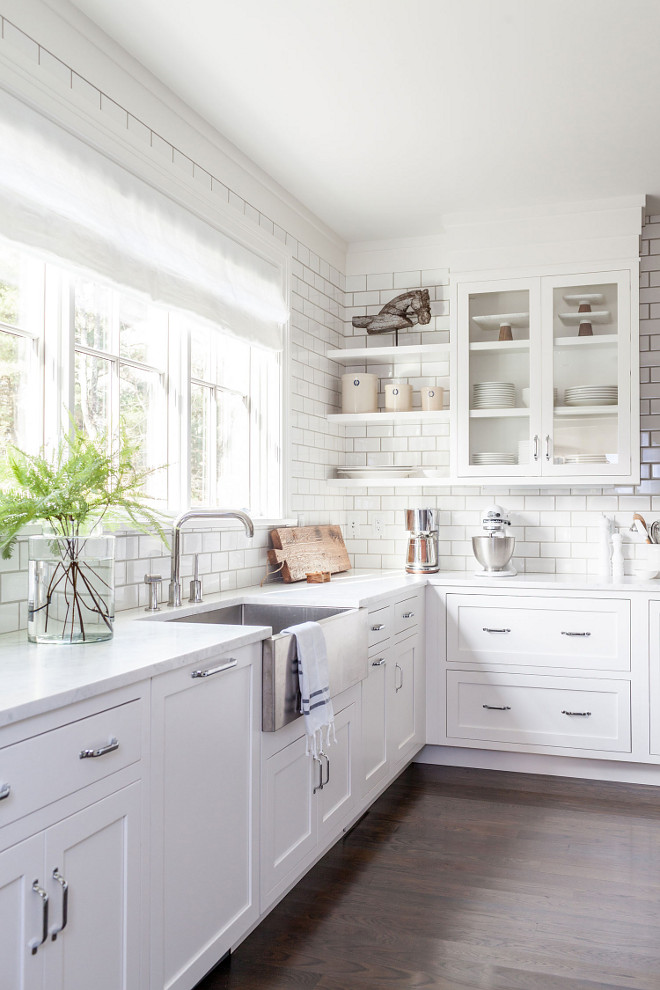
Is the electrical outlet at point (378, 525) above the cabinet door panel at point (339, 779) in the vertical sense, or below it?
above

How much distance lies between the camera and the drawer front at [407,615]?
352 cm

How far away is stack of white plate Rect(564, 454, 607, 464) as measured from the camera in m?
4.05

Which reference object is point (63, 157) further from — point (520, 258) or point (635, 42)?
point (520, 258)

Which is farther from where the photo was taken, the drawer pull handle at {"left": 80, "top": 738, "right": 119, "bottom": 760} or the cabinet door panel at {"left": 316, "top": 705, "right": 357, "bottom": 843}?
the cabinet door panel at {"left": 316, "top": 705, "right": 357, "bottom": 843}

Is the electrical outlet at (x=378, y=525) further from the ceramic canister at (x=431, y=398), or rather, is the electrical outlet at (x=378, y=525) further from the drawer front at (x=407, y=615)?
the drawer front at (x=407, y=615)

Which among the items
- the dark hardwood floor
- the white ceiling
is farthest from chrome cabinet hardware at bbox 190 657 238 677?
the white ceiling

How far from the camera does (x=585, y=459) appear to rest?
13.4 ft

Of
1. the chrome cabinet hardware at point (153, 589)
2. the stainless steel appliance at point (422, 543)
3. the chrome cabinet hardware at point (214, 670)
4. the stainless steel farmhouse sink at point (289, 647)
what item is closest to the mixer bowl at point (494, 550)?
the stainless steel appliance at point (422, 543)

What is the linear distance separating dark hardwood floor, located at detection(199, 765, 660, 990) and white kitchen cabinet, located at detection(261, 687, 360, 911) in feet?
0.46

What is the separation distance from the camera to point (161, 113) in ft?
9.67

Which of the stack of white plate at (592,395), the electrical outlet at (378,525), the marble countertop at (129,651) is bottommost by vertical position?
the marble countertop at (129,651)

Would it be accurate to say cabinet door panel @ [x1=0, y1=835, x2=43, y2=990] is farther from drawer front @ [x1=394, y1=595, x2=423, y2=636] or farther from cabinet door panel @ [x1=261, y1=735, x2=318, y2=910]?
drawer front @ [x1=394, y1=595, x2=423, y2=636]

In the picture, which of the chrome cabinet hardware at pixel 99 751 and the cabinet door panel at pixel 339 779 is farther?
the cabinet door panel at pixel 339 779

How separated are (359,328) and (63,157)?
250 cm
